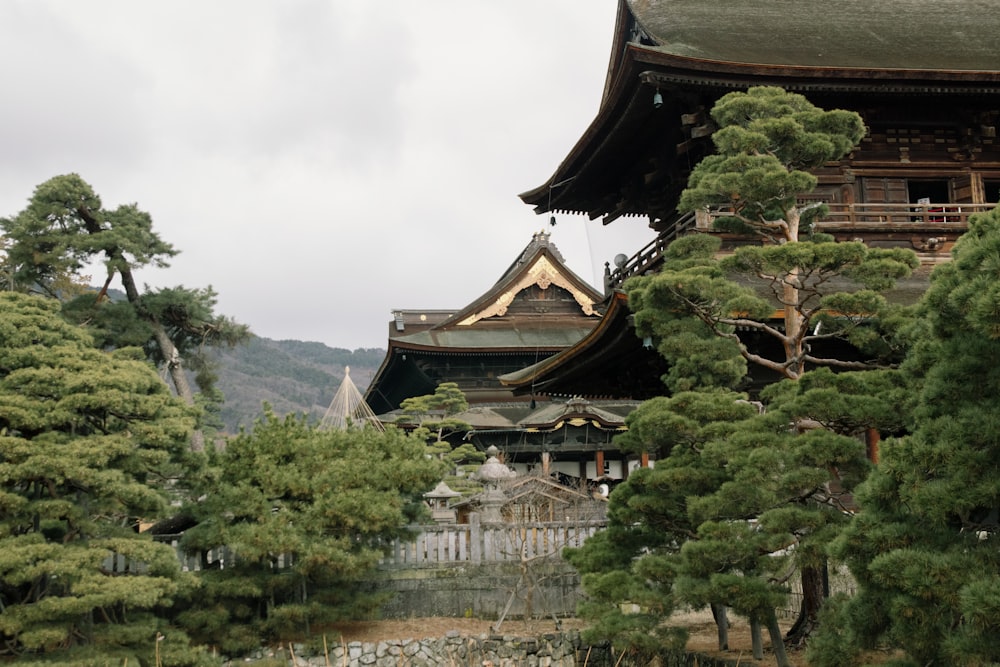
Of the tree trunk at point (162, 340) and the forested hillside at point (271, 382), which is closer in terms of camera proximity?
Result: the tree trunk at point (162, 340)

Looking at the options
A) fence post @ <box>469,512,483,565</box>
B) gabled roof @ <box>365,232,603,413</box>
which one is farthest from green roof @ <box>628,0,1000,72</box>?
gabled roof @ <box>365,232,603,413</box>

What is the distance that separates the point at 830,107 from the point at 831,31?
2099 mm

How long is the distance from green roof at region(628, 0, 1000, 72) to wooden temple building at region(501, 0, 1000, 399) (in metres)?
0.03

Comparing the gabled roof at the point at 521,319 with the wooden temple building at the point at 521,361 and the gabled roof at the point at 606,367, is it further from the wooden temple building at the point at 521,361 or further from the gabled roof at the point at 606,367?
the gabled roof at the point at 606,367

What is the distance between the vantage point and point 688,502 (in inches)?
368

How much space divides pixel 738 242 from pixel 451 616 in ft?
20.4

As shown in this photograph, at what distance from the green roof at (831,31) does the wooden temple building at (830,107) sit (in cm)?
3

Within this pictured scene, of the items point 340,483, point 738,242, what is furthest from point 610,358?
point 340,483

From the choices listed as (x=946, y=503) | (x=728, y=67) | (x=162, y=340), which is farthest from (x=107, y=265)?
(x=946, y=503)

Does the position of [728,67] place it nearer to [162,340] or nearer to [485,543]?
[485,543]

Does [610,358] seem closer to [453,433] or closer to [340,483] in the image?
[340,483]

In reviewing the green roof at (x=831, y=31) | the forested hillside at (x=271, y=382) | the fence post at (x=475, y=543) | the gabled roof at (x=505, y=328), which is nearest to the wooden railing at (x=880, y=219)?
the green roof at (x=831, y=31)

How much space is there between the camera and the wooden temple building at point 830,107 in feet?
40.5

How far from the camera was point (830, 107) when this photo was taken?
1301cm
